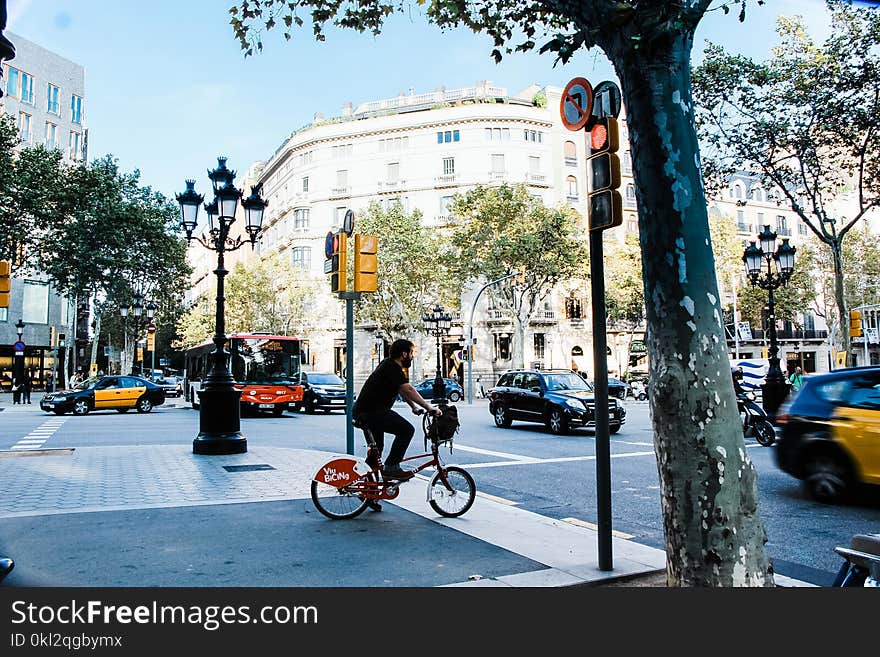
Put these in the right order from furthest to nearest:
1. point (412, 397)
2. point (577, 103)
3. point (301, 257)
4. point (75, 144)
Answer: point (301, 257), point (75, 144), point (412, 397), point (577, 103)

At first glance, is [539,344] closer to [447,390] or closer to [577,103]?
[447,390]

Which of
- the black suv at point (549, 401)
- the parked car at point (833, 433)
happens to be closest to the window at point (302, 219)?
the black suv at point (549, 401)

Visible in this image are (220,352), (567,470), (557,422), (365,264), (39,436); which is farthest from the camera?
(557,422)

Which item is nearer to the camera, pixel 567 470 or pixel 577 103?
pixel 577 103

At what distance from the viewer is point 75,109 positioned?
49.7m

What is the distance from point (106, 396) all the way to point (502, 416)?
639 inches

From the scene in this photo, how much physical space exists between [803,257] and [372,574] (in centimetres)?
5244

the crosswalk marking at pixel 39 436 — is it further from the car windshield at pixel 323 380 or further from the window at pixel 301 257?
the window at pixel 301 257

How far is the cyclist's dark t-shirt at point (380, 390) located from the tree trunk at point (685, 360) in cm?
343

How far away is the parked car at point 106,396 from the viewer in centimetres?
2545

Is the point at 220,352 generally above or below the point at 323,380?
above

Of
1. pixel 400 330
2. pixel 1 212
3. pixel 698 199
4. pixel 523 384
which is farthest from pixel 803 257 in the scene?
pixel 698 199

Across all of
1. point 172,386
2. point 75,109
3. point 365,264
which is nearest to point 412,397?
point 365,264

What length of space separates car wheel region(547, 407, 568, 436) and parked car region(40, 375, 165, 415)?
17.7m
